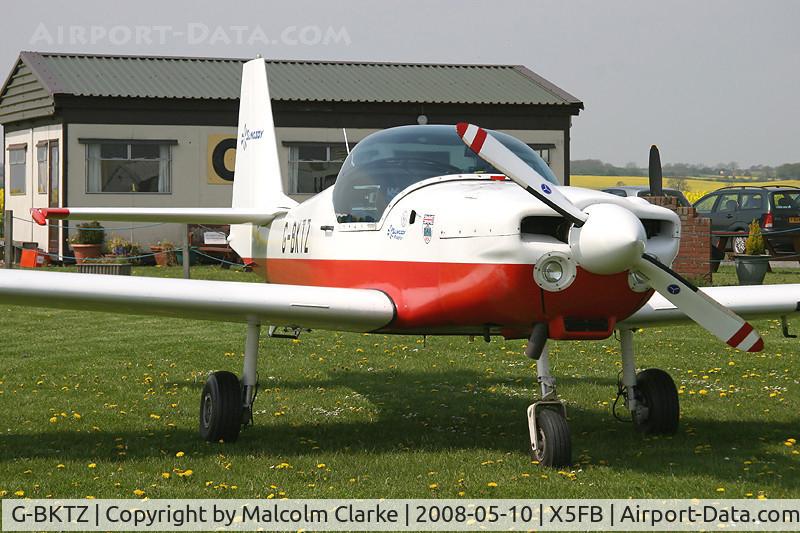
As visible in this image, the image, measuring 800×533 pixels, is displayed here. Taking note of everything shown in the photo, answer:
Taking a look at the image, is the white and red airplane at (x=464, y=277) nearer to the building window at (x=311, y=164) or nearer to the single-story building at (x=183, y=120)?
the single-story building at (x=183, y=120)

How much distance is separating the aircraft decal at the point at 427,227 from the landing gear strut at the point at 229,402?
157cm

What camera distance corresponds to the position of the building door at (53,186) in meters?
28.7

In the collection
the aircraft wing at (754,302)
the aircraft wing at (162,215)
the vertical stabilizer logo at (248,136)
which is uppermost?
the vertical stabilizer logo at (248,136)

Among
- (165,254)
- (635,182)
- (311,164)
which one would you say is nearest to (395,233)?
(165,254)

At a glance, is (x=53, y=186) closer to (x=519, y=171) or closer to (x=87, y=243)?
(x=87, y=243)

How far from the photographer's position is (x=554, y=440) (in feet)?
22.4

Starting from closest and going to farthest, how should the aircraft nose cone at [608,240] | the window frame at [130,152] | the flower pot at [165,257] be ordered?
the aircraft nose cone at [608,240]
the flower pot at [165,257]
the window frame at [130,152]

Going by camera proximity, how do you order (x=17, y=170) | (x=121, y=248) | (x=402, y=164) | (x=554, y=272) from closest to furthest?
(x=554, y=272), (x=402, y=164), (x=121, y=248), (x=17, y=170)

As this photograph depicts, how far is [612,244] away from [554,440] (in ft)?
4.90

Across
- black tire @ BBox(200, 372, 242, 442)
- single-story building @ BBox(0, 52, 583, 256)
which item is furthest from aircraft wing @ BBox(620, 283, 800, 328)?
single-story building @ BBox(0, 52, 583, 256)

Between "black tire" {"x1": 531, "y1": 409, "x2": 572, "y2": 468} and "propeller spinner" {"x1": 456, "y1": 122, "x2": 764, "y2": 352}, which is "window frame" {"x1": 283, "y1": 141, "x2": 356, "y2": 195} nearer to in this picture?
"black tire" {"x1": 531, "y1": 409, "x2": 572, "y2": 468}

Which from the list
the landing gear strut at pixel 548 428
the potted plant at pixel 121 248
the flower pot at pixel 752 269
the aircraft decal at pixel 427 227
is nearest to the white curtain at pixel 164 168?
the potted plant at pixel 121 248

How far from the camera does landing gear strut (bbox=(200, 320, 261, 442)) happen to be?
777cm

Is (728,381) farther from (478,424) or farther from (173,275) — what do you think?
(173,275)
